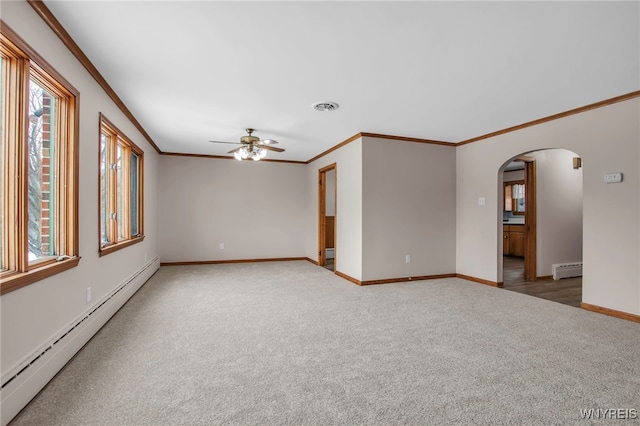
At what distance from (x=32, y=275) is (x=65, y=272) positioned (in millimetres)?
507

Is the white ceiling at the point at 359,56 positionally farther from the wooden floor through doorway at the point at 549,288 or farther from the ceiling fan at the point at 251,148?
the wooden floor through doorway at the point at 549,288

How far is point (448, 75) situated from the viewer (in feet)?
9.30

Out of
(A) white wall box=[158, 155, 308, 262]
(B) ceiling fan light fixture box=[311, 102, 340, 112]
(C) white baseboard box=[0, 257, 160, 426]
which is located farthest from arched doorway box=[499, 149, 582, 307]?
(C) white baseboard box=[0, 257, 160, 426]

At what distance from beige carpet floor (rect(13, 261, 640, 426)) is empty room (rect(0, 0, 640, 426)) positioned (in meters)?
0.02

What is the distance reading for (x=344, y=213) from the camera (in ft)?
18.0

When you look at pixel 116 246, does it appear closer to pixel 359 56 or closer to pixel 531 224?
pixel 359 56

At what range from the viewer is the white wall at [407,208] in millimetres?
4930

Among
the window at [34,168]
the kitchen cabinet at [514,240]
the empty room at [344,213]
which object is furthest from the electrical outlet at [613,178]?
the window at [34,168]

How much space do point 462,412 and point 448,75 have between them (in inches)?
101

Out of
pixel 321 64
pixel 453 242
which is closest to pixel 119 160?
pixel 321 64

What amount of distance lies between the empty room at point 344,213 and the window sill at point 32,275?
0.02 meters

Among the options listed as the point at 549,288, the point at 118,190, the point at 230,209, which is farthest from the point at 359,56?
the point at 230,209

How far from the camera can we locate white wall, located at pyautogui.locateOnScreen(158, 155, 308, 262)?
21.7 feet

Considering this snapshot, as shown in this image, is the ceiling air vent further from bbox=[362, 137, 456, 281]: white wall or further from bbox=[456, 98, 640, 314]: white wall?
bbox=[456, 98, 640, 314]: white wall
